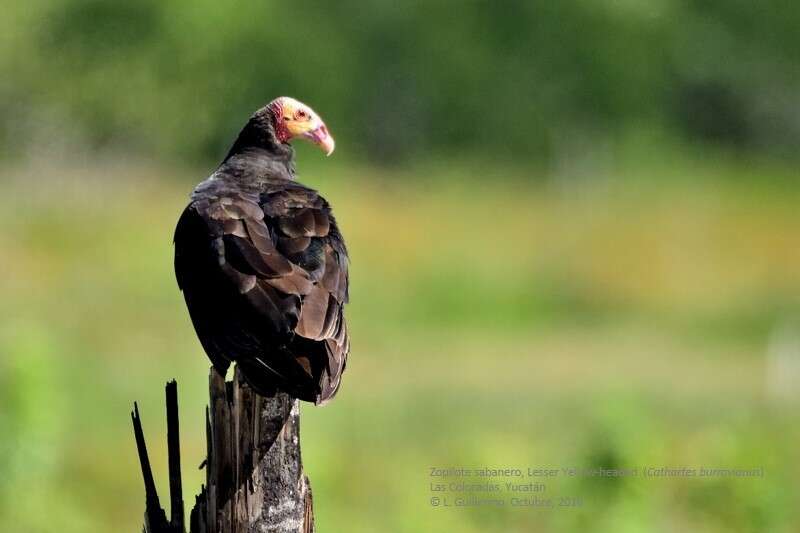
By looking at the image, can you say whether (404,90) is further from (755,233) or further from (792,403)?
(792,403)

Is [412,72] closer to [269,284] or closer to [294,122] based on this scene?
[294,122]

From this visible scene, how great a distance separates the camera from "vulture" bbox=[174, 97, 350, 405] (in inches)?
165

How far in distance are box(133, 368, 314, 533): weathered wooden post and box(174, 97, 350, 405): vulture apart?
8 cm

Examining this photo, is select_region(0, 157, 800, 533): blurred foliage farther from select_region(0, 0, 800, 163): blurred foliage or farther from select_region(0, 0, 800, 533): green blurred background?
select_region(0, 0, 800, 163): blurred foliage

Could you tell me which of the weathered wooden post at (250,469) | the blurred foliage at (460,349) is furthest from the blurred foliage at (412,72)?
the weathered wooden post at (250,469)

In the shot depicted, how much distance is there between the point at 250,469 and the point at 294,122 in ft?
7.16

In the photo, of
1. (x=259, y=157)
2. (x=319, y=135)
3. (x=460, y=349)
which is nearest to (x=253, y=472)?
(x=259, y=157)

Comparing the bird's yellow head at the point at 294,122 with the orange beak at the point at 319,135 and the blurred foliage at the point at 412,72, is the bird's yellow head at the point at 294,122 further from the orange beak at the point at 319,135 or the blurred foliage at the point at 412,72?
the blurred foliage at the point at 412,72

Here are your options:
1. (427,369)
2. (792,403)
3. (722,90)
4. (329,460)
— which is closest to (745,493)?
(329,460)

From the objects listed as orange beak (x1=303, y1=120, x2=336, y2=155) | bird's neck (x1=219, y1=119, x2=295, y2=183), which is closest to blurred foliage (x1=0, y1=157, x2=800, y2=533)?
orange beak (x1=303, y1=120, x2=336, y2=155)

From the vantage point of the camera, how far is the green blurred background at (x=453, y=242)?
938cm

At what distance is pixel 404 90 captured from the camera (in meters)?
33.0

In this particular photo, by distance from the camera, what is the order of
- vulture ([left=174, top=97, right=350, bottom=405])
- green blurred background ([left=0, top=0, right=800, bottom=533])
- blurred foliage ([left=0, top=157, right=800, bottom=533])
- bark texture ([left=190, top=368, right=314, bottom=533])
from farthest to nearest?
green blurred background ([left=0, top=0, right=800, bottom=533]) < blurred foliage ([left=0, top=157, right=800, bottom=533]) < vulture ([left=174, top=97, right=350, bottom=405]) < bark texture ([left=190, top=368, right=314, bottom=533])

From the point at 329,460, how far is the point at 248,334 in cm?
568
